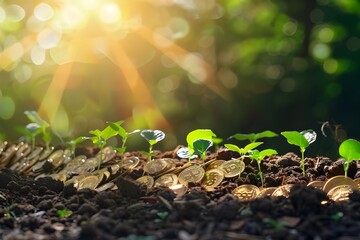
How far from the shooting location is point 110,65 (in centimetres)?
797

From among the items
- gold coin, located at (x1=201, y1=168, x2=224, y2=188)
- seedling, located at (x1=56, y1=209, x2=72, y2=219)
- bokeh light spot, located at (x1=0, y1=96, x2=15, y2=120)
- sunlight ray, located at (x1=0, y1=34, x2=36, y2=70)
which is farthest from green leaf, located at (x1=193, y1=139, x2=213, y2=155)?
bokeh light spot, located at (x1=0, y1=96, x2=15, y2=120)

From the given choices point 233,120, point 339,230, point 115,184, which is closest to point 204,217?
point 339,230

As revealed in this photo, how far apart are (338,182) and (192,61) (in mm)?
6002

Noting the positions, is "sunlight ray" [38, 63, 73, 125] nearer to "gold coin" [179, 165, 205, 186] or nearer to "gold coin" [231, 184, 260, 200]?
"gold coin" [179, 165, 205, 186]

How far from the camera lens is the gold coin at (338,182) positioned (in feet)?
8.25

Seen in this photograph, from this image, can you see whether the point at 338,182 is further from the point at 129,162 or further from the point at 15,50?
the point at 15,50

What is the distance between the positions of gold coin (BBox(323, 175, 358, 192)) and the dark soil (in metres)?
0.14

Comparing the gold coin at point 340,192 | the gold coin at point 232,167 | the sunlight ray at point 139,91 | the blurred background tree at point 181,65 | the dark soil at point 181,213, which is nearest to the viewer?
the dark soil at point 181,213

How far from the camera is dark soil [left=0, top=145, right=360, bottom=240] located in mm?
1869

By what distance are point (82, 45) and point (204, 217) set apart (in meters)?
6.08

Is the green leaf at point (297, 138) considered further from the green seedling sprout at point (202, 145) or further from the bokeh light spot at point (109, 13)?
the bokeh light spot at point (109, 13)

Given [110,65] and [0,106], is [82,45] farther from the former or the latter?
[0,106]

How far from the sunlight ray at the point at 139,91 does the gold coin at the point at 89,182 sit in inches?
198

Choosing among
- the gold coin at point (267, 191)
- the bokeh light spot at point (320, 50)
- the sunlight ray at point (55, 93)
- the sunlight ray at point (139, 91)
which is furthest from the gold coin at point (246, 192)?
the bokeh light spot at point (320, 50)
